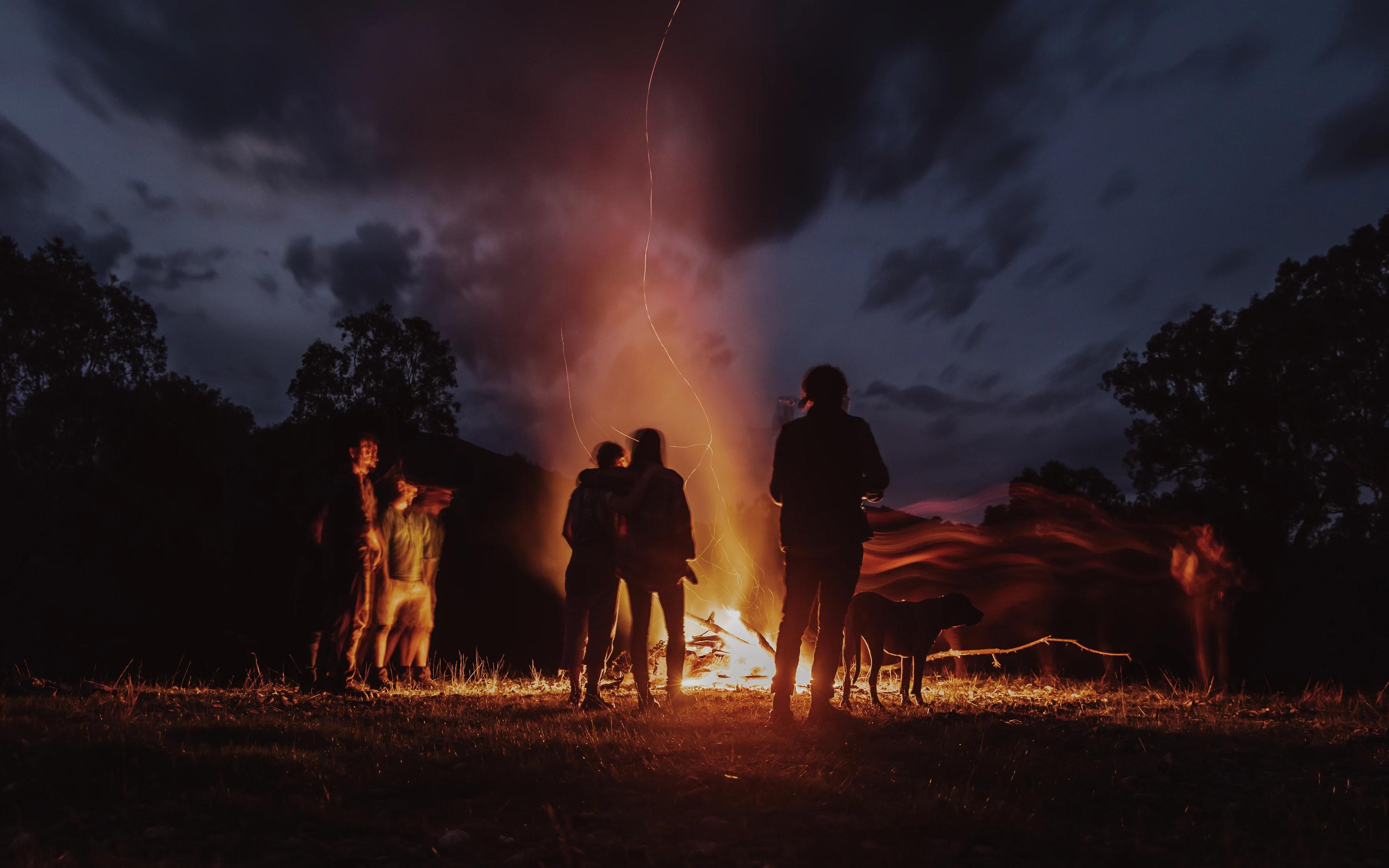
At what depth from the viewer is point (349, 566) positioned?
852 centimetres

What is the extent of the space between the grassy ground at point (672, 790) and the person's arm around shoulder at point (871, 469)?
166 centimetres

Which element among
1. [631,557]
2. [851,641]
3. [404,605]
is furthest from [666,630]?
[404,605]

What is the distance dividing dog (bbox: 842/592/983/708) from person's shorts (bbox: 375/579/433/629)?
5007 millimetres

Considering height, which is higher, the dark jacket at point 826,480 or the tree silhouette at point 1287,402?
the tree silhouette at point 1287,402

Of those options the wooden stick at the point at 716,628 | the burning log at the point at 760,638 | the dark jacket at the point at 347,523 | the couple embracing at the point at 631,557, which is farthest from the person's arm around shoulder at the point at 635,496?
the wooden stick at the point at 716,628

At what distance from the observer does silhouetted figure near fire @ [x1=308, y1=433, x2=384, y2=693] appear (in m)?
8.52

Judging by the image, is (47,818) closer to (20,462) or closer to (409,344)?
(409,344)

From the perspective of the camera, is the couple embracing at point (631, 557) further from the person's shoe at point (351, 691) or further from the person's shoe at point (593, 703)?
the person's shoe at point (351, 691)

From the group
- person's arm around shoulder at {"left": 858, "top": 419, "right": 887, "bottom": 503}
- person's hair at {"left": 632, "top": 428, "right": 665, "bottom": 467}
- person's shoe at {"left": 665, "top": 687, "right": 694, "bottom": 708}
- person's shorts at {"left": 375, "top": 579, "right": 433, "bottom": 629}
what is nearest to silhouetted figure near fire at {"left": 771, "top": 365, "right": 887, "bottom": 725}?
person's arm around shoulder at {"left": 858, "top": 419, "right": 887, "bottom": 503}

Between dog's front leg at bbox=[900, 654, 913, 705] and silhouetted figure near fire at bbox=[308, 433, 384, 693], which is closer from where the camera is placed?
silhouetted figure near fire at bbox=[308, 433, 384, 693]

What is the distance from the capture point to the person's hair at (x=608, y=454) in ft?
27.3

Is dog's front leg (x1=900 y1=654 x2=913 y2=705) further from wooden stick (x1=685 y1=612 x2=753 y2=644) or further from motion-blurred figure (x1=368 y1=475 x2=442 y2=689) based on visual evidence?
motion-blurred figure (x1=368 y1=475 x2=442 y2=689)

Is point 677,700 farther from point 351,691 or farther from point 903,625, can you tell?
point 351,691

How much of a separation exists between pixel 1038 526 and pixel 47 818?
13478mm
